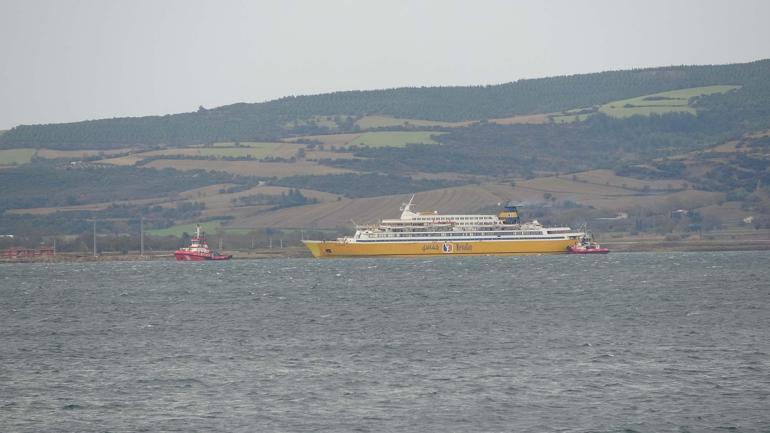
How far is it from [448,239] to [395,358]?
87.2 m

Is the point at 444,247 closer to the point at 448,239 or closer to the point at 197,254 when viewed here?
the point at 448,239

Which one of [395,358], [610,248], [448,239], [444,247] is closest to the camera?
[395,358]

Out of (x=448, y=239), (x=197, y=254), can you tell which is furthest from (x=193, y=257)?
(x=448, y=239)

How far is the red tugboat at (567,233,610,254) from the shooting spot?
429ft

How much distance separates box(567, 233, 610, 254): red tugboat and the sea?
158 ft

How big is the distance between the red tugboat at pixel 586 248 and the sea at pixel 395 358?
4822 cm

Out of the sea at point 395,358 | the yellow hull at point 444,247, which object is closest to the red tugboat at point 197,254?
the yellow hull at point 444,247

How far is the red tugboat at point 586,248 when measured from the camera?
131 m

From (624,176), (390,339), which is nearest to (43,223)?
(624,176)

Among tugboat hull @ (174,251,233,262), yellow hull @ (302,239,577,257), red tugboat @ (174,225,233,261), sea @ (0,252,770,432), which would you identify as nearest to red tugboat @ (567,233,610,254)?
yellow hull @ (302,239,577,257)

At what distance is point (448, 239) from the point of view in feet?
425

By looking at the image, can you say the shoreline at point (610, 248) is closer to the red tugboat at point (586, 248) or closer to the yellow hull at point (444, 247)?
the red tugboat at point (586, 248)

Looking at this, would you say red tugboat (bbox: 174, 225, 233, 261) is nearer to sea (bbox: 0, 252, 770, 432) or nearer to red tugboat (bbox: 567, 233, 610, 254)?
red tugboat (bbox: 567, 233, 610, 254)

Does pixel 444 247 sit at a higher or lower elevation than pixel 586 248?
higher
